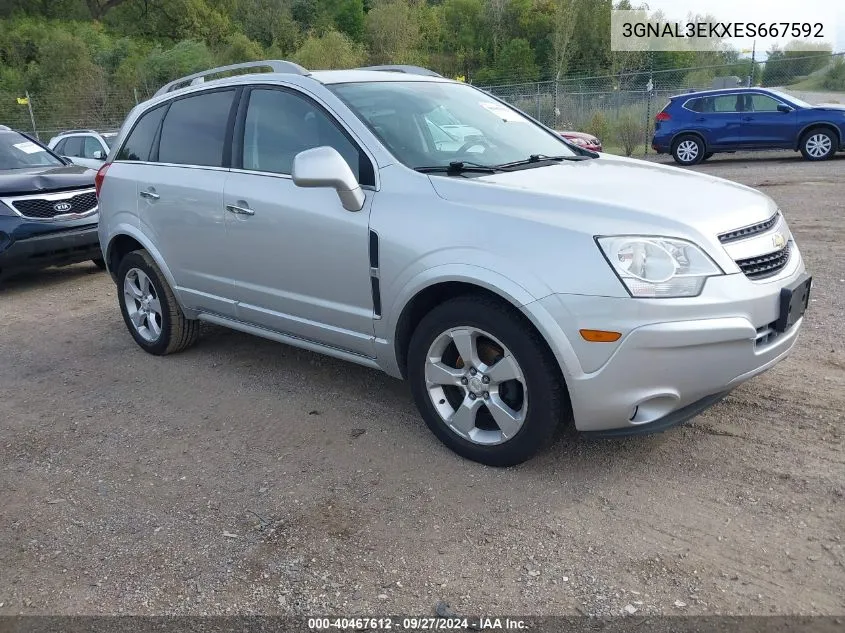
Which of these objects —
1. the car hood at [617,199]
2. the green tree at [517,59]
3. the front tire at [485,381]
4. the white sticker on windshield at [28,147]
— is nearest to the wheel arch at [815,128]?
the car hood at [617,199]

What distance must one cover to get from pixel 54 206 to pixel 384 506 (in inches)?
247

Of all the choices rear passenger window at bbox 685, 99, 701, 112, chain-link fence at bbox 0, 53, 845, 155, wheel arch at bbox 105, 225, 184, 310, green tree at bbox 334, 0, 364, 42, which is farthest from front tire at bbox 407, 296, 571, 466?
green tree at bbox 334, 0, 364, 42

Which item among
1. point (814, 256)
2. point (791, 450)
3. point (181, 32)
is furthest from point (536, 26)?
point (791, 450)

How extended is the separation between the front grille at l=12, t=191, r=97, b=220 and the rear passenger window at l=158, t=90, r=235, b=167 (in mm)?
3436

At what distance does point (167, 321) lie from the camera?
507cm

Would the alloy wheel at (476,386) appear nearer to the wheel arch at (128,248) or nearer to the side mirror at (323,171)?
the side mirror at (323,171)

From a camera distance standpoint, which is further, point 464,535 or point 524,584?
point 464,535

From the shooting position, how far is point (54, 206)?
777cm

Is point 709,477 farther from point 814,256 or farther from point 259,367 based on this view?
point 814,256

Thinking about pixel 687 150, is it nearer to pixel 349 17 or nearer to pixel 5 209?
pixel 5 209

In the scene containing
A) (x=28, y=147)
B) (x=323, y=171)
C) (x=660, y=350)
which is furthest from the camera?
(x=28, y=147)

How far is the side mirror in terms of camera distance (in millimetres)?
3393

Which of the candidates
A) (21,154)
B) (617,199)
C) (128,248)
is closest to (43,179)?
(21,154)

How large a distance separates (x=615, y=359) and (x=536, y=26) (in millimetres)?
65987
